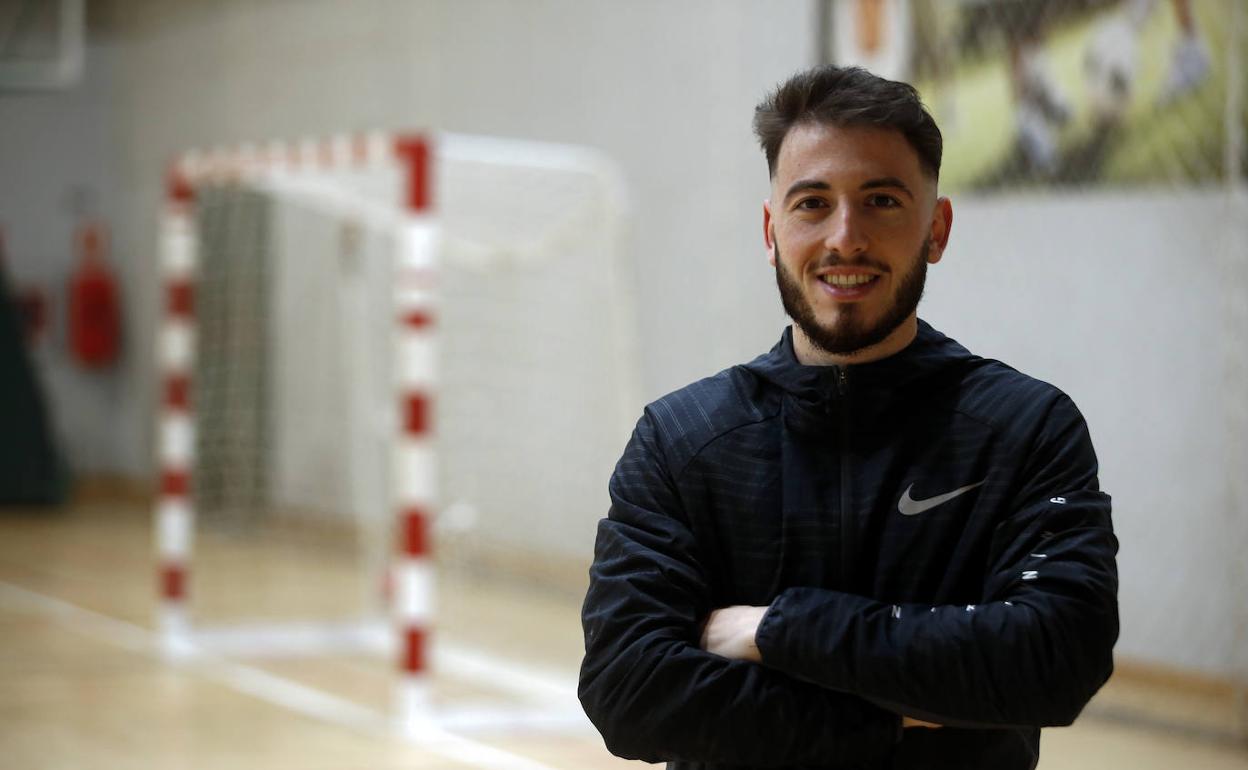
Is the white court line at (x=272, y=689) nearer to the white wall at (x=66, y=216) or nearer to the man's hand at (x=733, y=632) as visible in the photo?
the man's hand at (x=733, y=632)

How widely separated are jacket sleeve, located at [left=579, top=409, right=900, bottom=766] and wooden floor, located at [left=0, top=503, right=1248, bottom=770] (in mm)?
3151

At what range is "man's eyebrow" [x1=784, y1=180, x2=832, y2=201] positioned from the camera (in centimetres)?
153

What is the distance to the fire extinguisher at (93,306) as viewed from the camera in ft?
38.3

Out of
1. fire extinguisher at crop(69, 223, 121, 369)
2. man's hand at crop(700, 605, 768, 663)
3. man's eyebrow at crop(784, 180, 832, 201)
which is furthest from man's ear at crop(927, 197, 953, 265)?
fire extinguisher at crop(69, 223, 121, 369)

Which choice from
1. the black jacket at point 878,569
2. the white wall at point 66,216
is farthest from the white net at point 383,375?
the black jacket at point 878,569

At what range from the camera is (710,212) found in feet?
23.1

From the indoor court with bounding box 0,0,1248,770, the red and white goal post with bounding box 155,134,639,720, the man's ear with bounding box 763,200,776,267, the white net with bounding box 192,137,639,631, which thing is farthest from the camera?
the white net with bounding box 192,137,639,631

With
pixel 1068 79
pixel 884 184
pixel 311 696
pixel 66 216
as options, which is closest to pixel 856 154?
pixel 884 184

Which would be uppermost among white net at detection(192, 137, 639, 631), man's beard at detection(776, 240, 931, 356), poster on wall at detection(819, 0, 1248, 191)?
poster on wall at detection(819, 0, 1248, 191)

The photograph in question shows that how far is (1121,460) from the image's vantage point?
536 centimetres

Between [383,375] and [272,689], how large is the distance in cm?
229

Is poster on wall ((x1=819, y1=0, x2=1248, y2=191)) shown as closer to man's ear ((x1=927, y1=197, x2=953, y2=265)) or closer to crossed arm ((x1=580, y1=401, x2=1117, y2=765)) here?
man's ear ((x1=927, y1=197, x2=953, y2=265))

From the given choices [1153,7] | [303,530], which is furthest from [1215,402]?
[303,530]

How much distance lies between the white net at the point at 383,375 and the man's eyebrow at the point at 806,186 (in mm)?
4108
